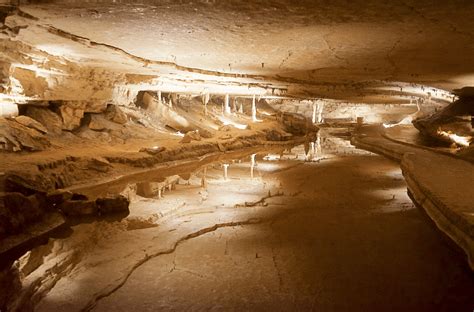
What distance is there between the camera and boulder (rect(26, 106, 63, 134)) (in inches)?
456

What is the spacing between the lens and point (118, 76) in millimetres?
12219

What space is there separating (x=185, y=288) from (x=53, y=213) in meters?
3.57

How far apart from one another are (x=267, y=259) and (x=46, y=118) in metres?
10.4

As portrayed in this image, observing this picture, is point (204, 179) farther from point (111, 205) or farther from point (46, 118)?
point (46, 118)

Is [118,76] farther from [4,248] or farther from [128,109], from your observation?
[4,248]

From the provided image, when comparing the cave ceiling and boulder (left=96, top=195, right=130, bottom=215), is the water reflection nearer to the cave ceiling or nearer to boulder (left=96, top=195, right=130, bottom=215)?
boulder (left=96, top=195, right=130, bottom=215)

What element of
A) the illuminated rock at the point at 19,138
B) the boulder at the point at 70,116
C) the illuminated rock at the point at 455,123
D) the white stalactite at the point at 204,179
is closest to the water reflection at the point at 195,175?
the white stalactite at the point at 204,179

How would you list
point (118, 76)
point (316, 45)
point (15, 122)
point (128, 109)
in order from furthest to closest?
point (128, 109) < point (118, 76) < point (15, 122) < point (316, 45)

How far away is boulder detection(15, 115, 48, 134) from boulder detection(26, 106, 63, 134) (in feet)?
1.64

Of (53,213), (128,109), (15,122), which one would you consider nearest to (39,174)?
(53,213)

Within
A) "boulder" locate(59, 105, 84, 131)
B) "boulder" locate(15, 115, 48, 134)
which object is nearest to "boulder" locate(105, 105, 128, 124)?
"boulder" locate(59, 105, 84, 131)

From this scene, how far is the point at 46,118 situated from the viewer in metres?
11.7

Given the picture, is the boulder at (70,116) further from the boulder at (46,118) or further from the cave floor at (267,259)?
the cave floor at (267,259)

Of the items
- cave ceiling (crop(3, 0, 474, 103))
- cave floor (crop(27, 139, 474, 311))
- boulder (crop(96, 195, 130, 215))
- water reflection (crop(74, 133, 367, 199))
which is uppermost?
cave ceiling (crop(3, 0, 474, 103))
